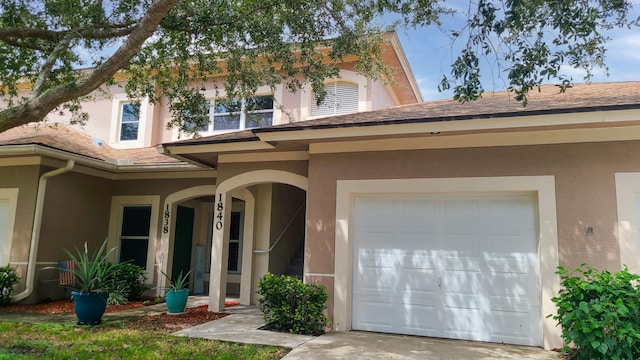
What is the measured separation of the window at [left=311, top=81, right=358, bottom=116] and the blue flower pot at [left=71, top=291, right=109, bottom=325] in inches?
285

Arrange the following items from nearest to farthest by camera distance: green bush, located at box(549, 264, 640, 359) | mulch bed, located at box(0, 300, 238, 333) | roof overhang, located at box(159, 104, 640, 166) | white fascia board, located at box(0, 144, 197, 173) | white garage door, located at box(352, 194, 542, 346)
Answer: green bush, located at box(549, 264, 640, 359)
roof overhang, located at box(159, 104, 640, 166)
white garage door, located at box(352, 194, 542, 346)
mulch bed, located at box(0, 300, 238, 333)
white fascia board, located at box(0, 144, 197, 173)

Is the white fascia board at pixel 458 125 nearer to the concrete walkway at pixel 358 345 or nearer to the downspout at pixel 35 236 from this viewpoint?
the concrete walkway at pixel 358 345

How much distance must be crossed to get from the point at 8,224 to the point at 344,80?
9.02 meters

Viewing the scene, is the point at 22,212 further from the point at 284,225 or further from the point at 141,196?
the point at 284,225

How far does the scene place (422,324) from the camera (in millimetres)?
7340

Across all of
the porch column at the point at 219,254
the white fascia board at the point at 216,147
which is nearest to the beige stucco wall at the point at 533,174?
the white fascia board at the point at 216,147

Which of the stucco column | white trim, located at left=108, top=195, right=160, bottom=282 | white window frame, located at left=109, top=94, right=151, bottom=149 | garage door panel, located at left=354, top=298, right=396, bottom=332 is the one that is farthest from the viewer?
white window frame, located at left=109, top=94, right=151, bottom=149

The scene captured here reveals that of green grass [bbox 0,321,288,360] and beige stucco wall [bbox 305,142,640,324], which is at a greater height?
beige stucco wall [bbox 305,142,640,324]

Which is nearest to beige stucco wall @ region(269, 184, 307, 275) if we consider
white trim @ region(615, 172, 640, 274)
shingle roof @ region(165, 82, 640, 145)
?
shingle roof @ region(165, 82, 640, 145)

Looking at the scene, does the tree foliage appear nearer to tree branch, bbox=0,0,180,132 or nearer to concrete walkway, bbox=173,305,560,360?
tree branch, bbox=0,0,180,132

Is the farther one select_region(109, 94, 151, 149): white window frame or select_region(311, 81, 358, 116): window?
select_region(109, 94, 151, 149): white window frame

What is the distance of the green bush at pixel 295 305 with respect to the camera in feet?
23.8

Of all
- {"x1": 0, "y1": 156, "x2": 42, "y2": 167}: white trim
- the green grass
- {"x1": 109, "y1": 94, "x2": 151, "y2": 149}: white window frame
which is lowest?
the green grass

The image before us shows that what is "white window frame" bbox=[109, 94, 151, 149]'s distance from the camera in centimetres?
1360
